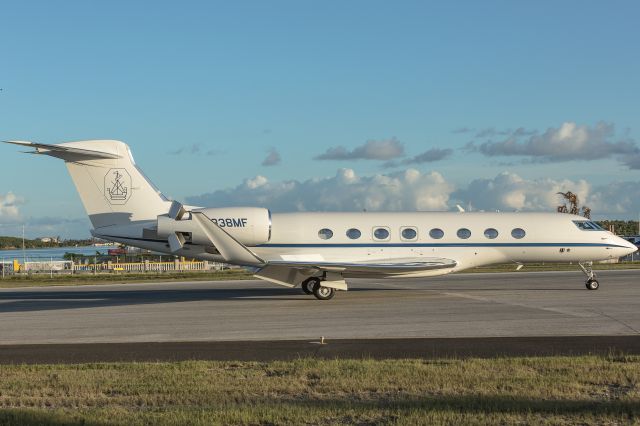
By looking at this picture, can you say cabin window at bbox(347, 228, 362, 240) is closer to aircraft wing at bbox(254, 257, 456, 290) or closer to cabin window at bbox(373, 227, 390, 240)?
cabin window at bbox(373, 227, 390, 240)

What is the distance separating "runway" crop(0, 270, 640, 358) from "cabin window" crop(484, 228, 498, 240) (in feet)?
6.07

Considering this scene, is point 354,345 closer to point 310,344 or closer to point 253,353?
point 310,344

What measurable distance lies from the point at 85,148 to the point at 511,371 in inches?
599

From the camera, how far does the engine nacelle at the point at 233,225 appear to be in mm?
20172

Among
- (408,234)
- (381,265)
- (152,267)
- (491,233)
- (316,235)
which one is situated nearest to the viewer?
(381,265)

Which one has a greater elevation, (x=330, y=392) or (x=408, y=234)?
(x=408, y=234)

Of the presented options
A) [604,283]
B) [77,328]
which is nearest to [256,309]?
[77,328]

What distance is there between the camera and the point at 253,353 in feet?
37.8

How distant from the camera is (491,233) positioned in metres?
22.5

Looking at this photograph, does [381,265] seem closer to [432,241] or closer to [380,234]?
[380,234]

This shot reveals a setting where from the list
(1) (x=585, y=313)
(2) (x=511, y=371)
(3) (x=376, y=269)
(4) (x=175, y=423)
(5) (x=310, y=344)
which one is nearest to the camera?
(4) (x=175, y=423)

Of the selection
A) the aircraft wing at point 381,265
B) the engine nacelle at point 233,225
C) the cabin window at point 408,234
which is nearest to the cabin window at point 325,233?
the aircraft wing at point 381,265

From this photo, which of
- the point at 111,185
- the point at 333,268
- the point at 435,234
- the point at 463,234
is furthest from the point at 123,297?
the point at 463,234

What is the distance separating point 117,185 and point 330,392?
47.1 feet
